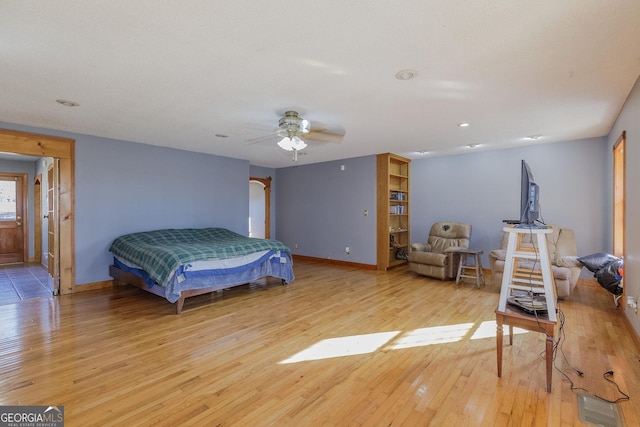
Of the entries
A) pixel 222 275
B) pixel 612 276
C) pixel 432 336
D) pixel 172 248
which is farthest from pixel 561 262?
pixel 172 248

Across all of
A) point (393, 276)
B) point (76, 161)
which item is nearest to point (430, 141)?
point (393, 276)

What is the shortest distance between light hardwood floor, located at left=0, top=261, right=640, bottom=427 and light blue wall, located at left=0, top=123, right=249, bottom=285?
3.39ft

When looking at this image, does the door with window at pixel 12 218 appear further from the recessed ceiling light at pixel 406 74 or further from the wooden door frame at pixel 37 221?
the recessed ceiling light at pixel 406 74

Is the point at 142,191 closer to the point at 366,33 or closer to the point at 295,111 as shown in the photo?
the point at 295,111

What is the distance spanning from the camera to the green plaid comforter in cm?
361

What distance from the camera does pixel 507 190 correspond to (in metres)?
5.61

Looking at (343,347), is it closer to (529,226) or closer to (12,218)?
(529,226)

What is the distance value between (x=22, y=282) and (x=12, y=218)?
290 centimetres

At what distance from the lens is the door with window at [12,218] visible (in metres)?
6.77

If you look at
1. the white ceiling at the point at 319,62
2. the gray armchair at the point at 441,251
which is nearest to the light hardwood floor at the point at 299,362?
the gray armchair at the point at 441,251

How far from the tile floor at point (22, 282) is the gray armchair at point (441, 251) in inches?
225

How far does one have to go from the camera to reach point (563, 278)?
13.0 ft

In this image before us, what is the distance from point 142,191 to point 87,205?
2.59 ft

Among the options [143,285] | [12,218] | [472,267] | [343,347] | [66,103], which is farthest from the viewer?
[12,218]
